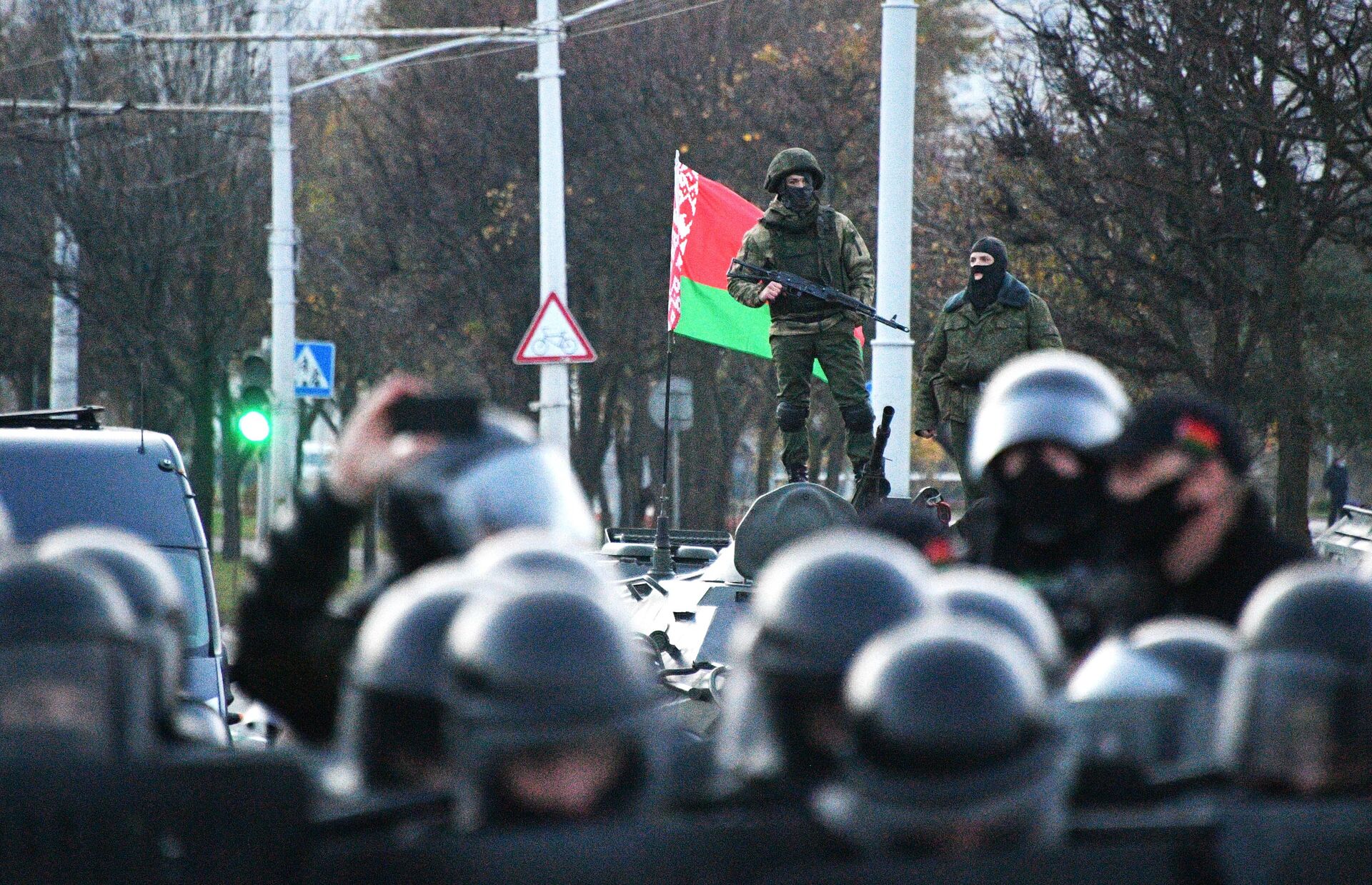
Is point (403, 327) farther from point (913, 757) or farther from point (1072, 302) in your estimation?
point (913, 757)

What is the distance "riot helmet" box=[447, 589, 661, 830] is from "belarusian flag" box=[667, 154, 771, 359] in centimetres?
1141

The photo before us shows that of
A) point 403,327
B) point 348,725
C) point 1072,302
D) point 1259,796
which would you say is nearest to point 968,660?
point 1259,796

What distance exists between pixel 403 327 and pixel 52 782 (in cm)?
3364

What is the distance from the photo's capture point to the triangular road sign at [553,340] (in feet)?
62.3

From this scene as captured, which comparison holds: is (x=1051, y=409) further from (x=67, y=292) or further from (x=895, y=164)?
(x=67, y=292)

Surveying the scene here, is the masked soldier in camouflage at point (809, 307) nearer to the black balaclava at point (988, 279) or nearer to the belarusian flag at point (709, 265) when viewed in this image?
the black balaclava at point (988, 279)

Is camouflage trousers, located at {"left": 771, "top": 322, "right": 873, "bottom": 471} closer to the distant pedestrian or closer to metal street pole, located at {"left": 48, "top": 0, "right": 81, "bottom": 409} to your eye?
metal street pole, located at {"left": 48, "top": 0, "right": 81, "bottom": 409}

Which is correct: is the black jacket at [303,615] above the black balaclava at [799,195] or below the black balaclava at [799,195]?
below

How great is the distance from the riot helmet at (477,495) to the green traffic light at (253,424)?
1528cm

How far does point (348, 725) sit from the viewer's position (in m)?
3.63

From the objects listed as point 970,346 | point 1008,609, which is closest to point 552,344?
point 970,346

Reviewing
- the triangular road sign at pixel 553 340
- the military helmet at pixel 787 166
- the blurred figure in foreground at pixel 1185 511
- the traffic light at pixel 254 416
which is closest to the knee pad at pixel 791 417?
the military helmet at pixel 787 166

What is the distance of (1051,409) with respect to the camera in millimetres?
4766

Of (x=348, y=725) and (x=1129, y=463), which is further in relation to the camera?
(x=1129, y=463)
